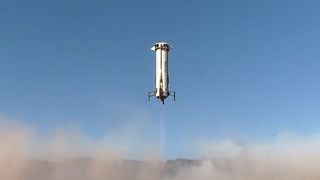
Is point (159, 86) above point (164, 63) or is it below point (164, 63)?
below

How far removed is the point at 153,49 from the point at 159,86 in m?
6.42

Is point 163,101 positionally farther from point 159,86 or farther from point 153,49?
point 153,49

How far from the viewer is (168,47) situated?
66.8 meters

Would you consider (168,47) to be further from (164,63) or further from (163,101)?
(163,101)

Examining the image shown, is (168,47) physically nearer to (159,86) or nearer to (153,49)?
(153,49)

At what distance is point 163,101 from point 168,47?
8.75 metres

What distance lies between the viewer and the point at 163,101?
64.2m

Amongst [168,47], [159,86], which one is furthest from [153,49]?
[159,86]

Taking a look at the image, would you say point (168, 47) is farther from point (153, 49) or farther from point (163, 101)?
point (163, 101)

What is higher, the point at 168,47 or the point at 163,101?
the point at 168,47

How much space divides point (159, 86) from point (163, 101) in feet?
7.67

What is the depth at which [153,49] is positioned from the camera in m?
67.0

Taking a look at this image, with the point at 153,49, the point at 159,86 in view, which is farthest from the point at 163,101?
the point at 153,49

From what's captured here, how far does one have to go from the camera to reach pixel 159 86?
211 ft
